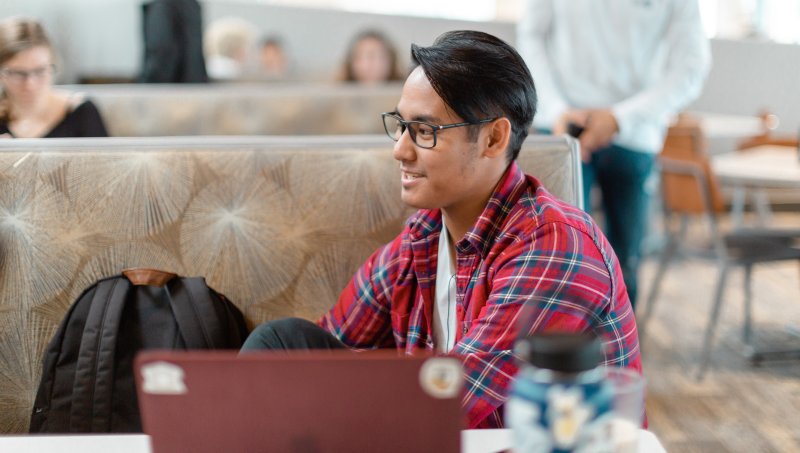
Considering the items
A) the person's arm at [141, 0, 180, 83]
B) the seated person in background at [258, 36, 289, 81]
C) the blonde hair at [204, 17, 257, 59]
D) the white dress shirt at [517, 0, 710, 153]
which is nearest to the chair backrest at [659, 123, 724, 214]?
the white dress shirt at [517, 0, 710, 153]

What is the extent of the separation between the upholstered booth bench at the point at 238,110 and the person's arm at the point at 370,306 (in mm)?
2155

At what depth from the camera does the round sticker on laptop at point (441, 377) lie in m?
0.77

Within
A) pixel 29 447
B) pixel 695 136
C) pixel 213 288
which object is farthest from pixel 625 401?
pixel 695 136

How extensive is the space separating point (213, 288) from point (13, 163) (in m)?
0.48

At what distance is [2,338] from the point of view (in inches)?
73.5

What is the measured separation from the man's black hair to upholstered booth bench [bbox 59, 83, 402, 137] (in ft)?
7.81

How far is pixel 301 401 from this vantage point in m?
0.80

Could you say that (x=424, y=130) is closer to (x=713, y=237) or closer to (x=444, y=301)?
(x=444, y=301)

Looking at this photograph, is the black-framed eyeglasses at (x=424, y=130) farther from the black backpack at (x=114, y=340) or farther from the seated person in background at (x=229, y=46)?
the seated person in background at (x=229, y=46)

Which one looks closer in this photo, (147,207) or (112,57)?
(147,207)

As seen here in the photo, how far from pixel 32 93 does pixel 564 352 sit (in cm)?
263

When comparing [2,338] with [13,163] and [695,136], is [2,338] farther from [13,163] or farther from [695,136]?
[695,136]

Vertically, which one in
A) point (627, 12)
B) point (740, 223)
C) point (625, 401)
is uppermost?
point (627, 12)

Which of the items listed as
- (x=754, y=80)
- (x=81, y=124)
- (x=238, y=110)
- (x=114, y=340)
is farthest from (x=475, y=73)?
(x=754, y=80)
